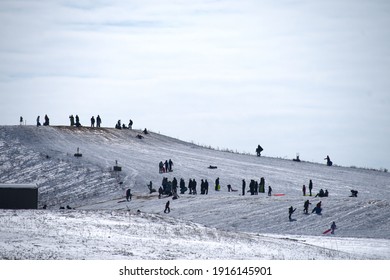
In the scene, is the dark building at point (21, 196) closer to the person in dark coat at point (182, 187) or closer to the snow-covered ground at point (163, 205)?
the snow-covered ground at point (163, 205)

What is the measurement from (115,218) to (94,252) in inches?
437

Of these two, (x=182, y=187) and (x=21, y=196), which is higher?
(x=182, y=187)

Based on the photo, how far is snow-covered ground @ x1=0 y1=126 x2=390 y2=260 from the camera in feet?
116

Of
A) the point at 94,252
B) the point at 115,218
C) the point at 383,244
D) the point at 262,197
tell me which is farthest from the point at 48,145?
the point at 94,252

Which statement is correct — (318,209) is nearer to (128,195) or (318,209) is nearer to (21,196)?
(128,195)

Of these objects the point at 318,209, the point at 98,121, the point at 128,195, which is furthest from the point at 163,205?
the point at 98,121

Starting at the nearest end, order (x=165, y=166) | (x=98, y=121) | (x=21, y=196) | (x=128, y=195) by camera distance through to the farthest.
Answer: (x=21, y=196) < (x=128, y=195) < (x=165, y=166) < (x=98, y=121)

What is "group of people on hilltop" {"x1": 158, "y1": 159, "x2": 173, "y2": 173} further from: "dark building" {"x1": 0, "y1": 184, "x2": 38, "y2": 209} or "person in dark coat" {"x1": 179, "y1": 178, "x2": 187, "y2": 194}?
"dark building" {"x1": 0, "y1": 184, "x2": 38, "y2": 209}

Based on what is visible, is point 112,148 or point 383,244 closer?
point 383,244

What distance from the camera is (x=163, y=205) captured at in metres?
58.1

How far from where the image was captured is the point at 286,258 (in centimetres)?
3425
